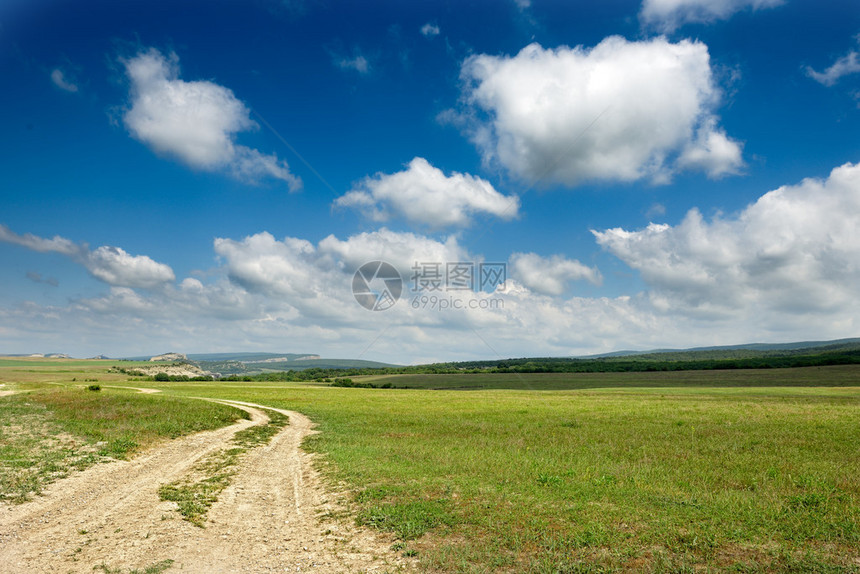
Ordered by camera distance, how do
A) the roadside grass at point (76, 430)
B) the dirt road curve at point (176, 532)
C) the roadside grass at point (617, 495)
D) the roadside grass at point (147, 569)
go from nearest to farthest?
the roadside grass at point (147, 569)
the roadside grass at point (617, 495)
the dirt road curve at point (176, 532)
the roadside grass at point (76, 430)

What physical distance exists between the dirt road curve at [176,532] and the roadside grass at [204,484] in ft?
1.05

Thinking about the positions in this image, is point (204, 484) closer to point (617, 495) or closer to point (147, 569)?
point (147, 569)

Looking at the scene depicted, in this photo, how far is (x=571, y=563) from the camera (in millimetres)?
8680

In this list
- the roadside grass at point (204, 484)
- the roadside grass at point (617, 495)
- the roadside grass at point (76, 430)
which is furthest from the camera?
the roadside grass at point (76, 430)

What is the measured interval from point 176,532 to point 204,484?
5.41 meters

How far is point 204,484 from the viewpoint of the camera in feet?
52.7

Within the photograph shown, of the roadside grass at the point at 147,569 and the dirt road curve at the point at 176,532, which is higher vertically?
the roadside grass at the point at 147,569

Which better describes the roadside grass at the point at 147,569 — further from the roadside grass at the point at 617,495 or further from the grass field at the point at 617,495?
the grass field at the point at 617,495

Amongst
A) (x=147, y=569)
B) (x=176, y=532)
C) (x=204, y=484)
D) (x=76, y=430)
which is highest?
(x=147, y=569)

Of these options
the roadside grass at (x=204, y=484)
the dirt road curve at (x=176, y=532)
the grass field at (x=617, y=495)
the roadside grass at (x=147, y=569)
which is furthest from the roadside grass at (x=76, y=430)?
the grass field at (x=617, y=495)

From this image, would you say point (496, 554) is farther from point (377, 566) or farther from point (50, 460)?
point (50, 460)

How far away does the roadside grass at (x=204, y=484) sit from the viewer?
42.4 ft

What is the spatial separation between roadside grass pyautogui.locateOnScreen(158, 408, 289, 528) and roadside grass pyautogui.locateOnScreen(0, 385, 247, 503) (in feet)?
13.2

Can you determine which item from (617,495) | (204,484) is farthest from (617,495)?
(204,484)
